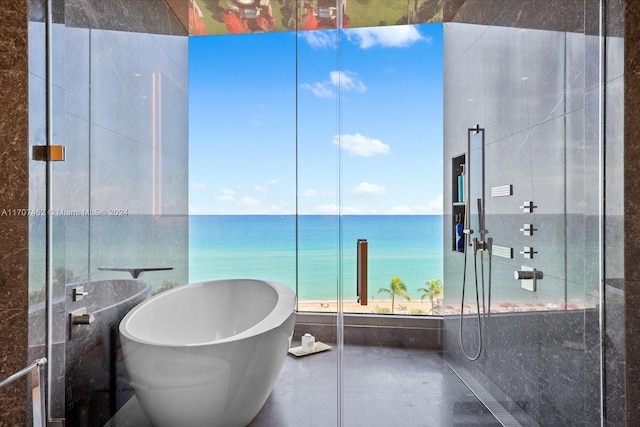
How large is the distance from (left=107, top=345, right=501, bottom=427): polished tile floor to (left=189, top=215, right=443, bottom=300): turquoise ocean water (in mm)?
350

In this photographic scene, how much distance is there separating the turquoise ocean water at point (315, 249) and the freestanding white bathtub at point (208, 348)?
0.09m

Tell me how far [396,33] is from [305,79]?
553 millimetres

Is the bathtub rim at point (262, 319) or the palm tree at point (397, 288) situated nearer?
the bathtub rim at point (262, 319)

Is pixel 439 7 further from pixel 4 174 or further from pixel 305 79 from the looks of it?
pixel 4 174

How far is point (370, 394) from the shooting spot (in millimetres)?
2092

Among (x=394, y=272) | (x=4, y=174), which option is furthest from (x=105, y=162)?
(x=394, y=272)

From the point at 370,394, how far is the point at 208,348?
2.93 ft

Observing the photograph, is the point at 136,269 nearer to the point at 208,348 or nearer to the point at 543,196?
the point at 208,348

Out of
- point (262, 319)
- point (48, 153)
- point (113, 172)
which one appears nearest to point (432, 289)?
point (262, 319)

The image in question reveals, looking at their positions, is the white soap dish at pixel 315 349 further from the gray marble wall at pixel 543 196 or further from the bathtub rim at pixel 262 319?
the gray marble wall at pixel 543 196

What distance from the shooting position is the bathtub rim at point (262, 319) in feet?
5.97

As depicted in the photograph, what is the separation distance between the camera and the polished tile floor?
6.49 feet

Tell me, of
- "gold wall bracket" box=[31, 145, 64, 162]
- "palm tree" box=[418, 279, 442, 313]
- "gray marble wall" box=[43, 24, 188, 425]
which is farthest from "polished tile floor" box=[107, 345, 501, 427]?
"gold wall bracket" box=[31, 145, 64, 162]
